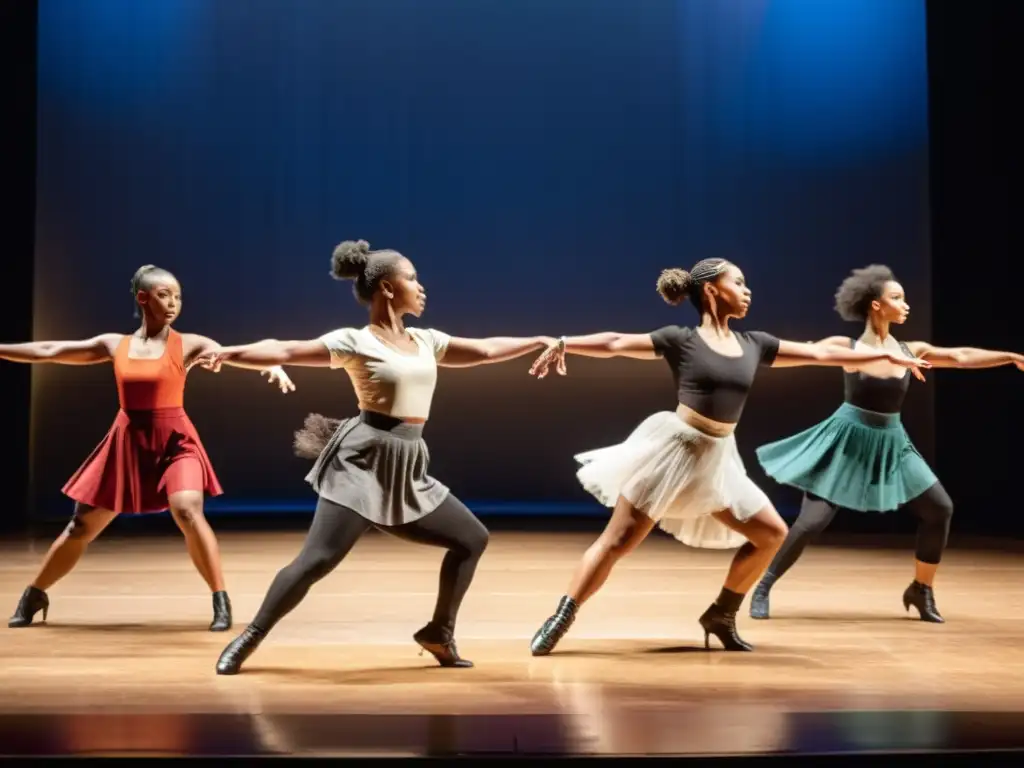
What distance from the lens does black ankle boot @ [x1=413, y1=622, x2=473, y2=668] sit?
350cm

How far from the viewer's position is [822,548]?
6.89m

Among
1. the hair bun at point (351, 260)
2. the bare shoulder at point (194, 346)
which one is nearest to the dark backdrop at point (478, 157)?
the bare shoulder at point (194, 346)

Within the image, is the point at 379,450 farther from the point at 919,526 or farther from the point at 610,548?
the point at 919,526

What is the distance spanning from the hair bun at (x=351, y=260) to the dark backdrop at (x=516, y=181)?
169 inches

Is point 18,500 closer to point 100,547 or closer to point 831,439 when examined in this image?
point 100,547

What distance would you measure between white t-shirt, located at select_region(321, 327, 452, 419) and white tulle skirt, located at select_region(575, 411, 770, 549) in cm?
67

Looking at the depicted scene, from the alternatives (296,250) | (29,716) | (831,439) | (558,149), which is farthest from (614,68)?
(29,716)

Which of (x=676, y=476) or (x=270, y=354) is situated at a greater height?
(x=270, y=354)

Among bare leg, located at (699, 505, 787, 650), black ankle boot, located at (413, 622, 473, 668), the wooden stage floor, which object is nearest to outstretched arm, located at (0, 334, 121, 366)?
the wooden stage floor

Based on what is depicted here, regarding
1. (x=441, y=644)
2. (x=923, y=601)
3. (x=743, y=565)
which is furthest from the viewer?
(x=923, y=601)

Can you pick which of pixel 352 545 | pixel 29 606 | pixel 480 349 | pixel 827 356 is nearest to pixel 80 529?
pixel 29 606

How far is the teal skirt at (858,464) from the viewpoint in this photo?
4527 millimetres

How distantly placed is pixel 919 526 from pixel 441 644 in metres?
1.98

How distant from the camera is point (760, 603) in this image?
14.8ft
